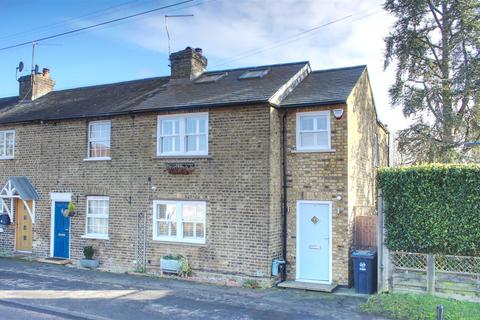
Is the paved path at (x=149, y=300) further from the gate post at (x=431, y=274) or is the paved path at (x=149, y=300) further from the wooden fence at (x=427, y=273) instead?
the gate post at (x=431, y=274)

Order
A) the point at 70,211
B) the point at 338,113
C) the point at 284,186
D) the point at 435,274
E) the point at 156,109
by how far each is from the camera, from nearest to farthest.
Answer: the point at 435,274 → the point at 338,113 → the point at 284,186 → the point at 156,109 → the point at 70,211

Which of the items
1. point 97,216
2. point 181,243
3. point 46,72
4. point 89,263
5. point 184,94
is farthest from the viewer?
point 46,72

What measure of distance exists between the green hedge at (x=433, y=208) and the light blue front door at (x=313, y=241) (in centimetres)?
190

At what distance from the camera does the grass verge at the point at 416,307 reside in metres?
8.93

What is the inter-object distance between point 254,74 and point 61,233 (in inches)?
364

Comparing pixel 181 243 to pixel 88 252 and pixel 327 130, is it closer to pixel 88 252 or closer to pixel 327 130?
pixel 88 252

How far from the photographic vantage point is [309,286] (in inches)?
476

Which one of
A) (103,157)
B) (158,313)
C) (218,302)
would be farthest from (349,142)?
(103,157)

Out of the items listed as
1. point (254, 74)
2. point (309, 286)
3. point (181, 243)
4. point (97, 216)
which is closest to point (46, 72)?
point (97, 216)

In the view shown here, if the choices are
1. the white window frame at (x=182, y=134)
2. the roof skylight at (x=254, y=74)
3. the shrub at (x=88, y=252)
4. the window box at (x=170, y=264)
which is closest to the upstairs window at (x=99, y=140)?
the white window frame at (x=182, y=134)

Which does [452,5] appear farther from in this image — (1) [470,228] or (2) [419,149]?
(1) [470,228]

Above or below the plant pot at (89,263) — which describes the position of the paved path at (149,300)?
below

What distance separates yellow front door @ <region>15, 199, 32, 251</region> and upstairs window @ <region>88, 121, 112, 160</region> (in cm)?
428

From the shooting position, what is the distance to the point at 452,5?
19969mm
